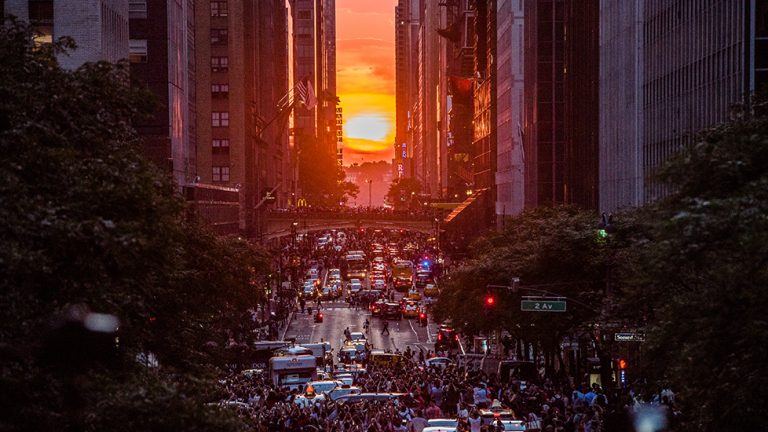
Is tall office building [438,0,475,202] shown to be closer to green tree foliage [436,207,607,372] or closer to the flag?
the flag

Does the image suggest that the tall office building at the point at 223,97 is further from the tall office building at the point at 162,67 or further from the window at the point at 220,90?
Answer: the tall office building at the point at 162,67

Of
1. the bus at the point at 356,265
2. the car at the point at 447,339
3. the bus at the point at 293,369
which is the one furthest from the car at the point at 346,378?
the bus at the point at 356,265

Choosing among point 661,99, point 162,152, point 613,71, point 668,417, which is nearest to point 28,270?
point 668,417

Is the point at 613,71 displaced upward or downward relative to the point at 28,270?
upward

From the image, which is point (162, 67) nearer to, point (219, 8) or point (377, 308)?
point (377, 308)

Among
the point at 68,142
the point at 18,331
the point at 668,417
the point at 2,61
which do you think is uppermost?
the point at 2,61

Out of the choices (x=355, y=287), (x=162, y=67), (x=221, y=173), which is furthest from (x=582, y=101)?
(x=221, y=173)

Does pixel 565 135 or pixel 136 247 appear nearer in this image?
pixel 136 247

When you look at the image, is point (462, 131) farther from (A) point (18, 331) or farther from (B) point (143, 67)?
(A) point (18, 331)
